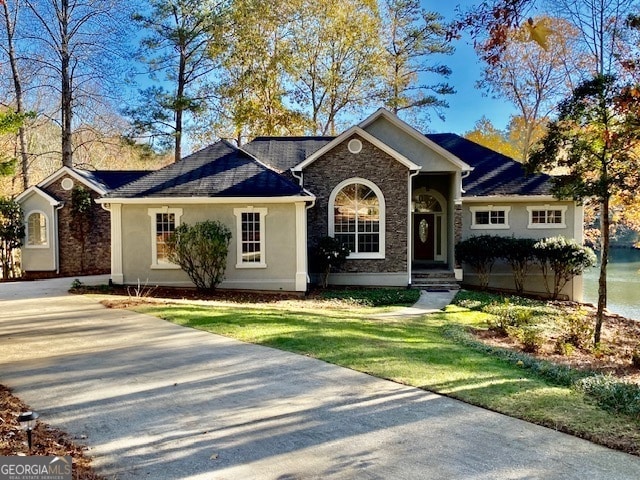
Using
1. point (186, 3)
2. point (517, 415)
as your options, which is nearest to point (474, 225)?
point (517, 415)

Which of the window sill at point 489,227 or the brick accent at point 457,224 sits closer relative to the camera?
the brick accent at point 457,224

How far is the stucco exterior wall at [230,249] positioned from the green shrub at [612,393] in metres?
9.85

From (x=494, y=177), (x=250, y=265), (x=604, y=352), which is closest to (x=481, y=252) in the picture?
(x=494, y=177)

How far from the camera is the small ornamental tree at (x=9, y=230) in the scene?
718 inches

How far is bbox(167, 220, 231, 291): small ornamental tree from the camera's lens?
1336cm

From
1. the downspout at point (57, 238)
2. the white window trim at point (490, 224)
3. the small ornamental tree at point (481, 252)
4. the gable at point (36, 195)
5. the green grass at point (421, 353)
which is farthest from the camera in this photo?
the downspout at point (57, 238)

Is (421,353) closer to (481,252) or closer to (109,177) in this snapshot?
(481,252)

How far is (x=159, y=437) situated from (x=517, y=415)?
3.42 meters

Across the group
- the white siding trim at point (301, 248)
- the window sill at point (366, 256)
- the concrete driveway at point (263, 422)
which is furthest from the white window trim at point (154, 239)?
the concrete driveway at point (263, 422)

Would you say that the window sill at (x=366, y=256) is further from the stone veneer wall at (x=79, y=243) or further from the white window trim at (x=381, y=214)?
the stone veneer wall at (x=79, y=243)

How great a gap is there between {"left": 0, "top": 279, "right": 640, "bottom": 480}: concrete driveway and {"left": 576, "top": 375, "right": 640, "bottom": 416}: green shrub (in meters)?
1.06

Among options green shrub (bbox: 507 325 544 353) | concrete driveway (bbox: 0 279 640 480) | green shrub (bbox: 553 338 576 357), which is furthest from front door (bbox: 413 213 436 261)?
concrete driveway (bbox: 0 279 640 480)

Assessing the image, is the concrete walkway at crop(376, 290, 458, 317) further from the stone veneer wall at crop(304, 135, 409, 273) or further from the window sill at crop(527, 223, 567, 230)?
the window sill at crop(527, 223, 567, 230)

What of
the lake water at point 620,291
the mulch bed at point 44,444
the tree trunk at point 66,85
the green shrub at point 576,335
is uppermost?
the tree trunk at point 66,85
